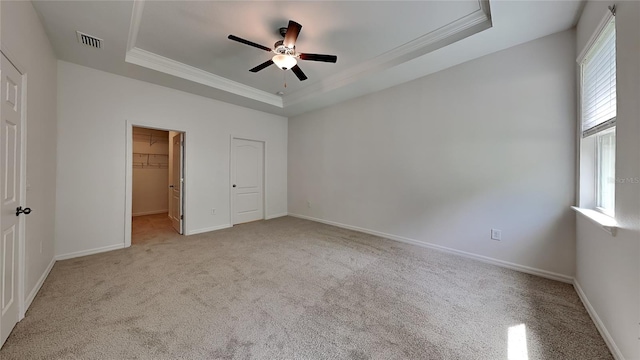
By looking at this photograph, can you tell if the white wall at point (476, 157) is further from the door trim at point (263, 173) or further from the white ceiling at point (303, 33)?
the door trim at point (263, 173)

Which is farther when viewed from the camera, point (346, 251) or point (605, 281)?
point (346, 251)

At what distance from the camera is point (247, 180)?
5152mm

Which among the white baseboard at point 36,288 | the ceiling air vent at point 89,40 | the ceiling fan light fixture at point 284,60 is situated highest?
the ceiling air vent at point 89,40

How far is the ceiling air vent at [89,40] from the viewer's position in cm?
243

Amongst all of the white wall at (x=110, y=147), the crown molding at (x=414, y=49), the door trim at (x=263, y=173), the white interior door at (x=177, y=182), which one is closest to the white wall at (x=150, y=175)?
the white interior door at (x=177, y=182)

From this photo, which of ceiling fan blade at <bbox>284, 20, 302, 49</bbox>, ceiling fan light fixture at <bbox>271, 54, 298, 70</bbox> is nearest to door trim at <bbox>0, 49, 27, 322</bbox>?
ceiling fan light fixture at <bbox>271, 54, 298, 70</bbox>

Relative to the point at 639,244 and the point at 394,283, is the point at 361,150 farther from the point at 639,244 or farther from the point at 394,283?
the point at 639,244

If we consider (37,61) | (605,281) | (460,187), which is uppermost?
(37,61)

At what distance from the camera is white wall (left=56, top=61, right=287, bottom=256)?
299 cm

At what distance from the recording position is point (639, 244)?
123 centimetres

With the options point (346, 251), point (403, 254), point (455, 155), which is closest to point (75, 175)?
point (346, 251)

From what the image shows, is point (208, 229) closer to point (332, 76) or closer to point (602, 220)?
point (332, 76)

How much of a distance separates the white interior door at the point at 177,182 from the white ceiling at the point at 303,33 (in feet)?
3.73

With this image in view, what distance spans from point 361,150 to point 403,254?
202cm
